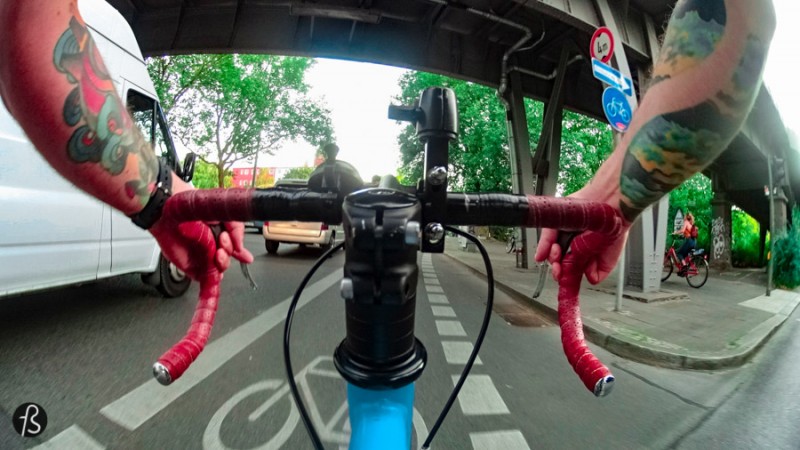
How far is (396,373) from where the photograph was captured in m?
0.72

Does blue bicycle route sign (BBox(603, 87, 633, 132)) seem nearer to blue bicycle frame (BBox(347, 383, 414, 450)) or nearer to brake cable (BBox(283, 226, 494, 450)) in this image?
brake cable (BBox(283, 226, 494, 450))

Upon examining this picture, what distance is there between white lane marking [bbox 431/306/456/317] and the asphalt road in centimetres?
43

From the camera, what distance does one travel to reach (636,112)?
79cm

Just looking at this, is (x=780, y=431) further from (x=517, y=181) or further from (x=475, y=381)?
(x=517, y=181)

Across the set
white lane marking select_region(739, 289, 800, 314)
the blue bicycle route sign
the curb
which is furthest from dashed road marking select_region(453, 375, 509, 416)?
white lane marking select_region(739, 289, 800, 314)

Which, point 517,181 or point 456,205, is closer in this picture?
point 456,205

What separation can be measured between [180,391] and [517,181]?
10.8 metres

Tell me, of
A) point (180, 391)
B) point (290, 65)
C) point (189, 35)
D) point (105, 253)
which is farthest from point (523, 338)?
point (189, 35)

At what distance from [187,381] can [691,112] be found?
10.6 ft

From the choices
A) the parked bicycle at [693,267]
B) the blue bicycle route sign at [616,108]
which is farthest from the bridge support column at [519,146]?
the blue bicycle route sign at [616,108]

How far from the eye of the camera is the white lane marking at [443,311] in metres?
5.19

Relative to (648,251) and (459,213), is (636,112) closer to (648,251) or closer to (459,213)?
(459,213)

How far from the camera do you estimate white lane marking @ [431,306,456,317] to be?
204 inches

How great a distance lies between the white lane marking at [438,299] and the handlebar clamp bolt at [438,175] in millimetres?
5385
